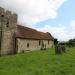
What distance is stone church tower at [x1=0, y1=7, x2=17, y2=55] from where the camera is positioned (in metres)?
32.1

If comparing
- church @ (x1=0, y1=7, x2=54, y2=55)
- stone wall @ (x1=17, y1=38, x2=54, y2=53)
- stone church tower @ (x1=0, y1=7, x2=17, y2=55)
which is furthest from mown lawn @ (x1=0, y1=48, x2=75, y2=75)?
stone wall @ (x1=17, y1=38, x2=54, y2=53)

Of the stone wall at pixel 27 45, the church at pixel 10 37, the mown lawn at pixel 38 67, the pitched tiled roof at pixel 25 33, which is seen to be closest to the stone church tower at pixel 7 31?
the church at pixel 10 37

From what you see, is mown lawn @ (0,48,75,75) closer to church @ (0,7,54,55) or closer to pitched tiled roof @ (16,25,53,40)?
church @ (0,7,54,55)

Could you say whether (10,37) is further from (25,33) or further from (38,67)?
(38,67)

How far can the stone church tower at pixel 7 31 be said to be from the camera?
3213cm

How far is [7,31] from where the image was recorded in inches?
1326

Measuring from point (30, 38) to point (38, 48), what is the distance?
22.1 ft

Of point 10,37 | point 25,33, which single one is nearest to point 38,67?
point 10,37

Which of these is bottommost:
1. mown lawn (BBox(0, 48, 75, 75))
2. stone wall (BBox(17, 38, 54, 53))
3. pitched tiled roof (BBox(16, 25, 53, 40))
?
mown lawn (BBox(0, 48, 75, 75))

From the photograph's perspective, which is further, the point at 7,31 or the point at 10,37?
the point at 10,37

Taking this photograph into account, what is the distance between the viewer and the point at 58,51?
3052 centimetres

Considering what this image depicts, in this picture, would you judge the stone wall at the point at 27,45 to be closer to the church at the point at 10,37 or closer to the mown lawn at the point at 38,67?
the church at the point at 10,37

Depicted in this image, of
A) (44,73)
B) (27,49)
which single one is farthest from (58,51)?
(44,73)

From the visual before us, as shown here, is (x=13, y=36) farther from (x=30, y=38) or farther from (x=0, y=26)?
(x=30, y=38)
